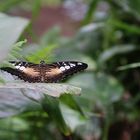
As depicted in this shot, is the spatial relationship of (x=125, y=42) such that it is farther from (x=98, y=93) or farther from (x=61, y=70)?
(x=61, y=70)

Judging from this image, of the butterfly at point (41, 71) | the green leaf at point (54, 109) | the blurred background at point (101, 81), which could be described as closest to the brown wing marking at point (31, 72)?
the butterfly at point (41, 71)

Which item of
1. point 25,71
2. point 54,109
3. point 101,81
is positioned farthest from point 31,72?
point 101,81

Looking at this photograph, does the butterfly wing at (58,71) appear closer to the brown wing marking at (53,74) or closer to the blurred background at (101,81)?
the brown wing marking at (53,74)

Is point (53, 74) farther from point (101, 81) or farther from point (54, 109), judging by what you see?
point (101, 81)

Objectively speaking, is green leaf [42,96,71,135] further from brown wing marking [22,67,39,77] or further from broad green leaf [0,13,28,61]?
broad green leaf [0,13,28,61]

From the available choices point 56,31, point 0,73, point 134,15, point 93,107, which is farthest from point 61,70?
point 56,31

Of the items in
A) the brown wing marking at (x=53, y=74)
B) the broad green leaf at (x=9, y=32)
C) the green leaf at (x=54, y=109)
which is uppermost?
the broad green leaf at (x=9, y=32)

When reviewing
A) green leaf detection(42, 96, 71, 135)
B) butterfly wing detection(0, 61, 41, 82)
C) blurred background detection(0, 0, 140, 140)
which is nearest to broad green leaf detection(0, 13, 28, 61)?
butterfly wing detection(0, 61, 41, 82)
